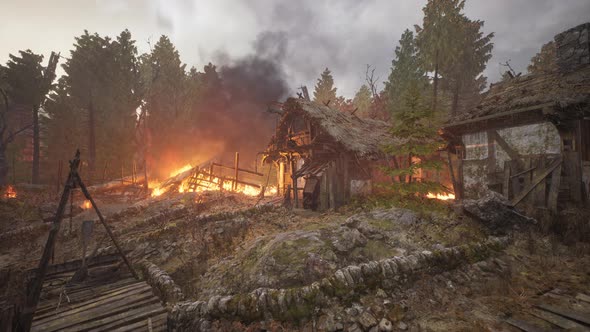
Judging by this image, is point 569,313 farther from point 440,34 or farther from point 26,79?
point 26,79

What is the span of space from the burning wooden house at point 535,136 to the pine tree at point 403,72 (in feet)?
57.0

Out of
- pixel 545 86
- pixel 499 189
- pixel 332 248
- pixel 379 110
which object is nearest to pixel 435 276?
pixel 332 248

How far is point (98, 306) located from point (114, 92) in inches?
1306

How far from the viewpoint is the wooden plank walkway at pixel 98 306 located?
13.5 feet

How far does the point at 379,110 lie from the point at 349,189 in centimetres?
2392

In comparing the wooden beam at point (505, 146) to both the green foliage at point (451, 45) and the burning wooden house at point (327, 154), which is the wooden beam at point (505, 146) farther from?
the green foliage at point (451, 45)

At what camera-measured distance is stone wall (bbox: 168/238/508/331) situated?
15.0ft

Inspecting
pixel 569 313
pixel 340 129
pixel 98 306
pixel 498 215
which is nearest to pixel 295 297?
pixel 98 306

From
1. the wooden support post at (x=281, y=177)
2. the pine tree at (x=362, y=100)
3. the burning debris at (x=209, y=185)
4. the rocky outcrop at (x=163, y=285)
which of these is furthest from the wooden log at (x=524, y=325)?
the pine tree at (x=362, y=100)

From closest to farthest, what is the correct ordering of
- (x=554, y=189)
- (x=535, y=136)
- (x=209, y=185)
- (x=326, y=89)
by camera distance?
(x=554, y=189) → (x=535, y=136) → (x=209, y=185) → (x=326, y=89)

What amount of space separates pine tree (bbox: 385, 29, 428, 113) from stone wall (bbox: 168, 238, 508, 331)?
2730 centimetres

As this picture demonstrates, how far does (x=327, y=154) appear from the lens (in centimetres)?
1509

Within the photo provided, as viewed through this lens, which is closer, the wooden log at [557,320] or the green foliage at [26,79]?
the wooden log at [557,320]

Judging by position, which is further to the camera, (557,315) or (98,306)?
(98,306)
